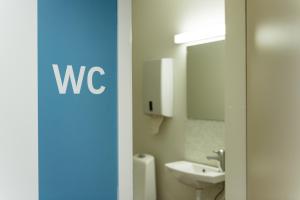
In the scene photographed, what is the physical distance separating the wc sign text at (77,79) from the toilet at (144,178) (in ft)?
6.25

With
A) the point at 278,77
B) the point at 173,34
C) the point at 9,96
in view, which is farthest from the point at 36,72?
the point at 173,34

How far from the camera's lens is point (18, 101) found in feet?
3.85

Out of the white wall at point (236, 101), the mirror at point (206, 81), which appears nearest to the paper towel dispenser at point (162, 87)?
the mirror at point (206, 81)

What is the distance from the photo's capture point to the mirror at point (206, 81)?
2559mm

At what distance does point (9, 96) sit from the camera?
1.16 m

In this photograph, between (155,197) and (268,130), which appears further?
(155,197)

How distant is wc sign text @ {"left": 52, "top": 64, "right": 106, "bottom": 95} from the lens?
126cm

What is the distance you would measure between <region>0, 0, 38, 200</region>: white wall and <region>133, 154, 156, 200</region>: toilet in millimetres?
1999

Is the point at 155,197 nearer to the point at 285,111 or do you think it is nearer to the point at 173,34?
the point at 173,34

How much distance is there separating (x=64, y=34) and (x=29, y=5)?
0.55 feet

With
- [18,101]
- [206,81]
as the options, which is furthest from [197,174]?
[18,101]

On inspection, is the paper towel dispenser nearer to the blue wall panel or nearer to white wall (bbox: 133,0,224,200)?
white wall (bbox: 133,0,224,200)

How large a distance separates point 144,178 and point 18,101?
215cm

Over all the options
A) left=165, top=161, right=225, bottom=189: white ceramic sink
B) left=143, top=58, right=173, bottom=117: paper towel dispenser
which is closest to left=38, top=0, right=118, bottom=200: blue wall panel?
left=165, top=161, right=225, bottom=189: white ceramic sink
